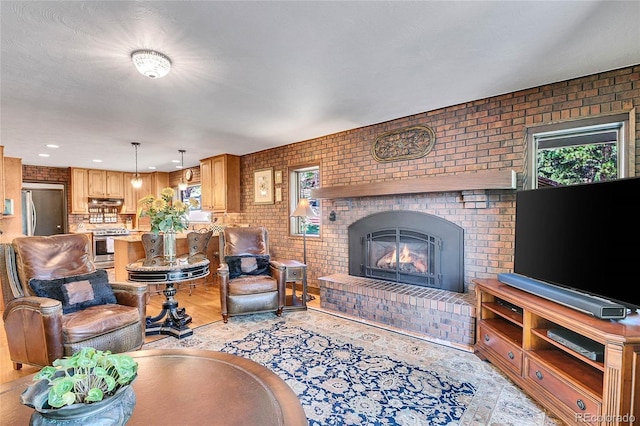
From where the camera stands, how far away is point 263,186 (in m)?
5.39

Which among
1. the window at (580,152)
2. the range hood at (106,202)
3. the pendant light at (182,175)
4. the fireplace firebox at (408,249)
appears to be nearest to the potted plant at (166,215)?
the fireplace firebox at (408,249)

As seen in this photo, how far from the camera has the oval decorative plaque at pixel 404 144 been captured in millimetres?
3465

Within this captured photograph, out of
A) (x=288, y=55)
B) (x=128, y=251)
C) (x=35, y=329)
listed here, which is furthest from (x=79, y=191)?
(x=288, y=55)

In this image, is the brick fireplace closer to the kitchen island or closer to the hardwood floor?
the hardwood floor

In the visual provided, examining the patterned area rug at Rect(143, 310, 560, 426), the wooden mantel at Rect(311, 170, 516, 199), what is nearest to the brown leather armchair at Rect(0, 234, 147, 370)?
the patterned area rug at Rect(143, 310, 560, 426)

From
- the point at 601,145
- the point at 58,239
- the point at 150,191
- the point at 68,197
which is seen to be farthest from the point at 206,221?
the point at 601,145

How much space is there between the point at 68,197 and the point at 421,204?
811cm

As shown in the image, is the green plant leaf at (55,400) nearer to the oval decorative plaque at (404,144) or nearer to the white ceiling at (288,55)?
the white ceiling at (288,55)

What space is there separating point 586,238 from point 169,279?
11.3 ft

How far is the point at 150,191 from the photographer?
786 centimetres

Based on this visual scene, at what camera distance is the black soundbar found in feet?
5.43

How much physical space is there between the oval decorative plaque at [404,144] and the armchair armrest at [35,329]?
3.55m

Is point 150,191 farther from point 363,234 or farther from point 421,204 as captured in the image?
point 421,204

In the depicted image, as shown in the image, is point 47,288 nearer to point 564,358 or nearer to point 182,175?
point 564,358
